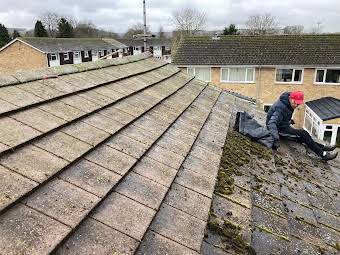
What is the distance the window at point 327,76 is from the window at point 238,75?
5.52 meters

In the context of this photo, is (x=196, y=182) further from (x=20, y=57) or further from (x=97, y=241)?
(x=20, y=57)

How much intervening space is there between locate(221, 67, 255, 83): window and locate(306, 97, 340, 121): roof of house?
547cm

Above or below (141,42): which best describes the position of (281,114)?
below

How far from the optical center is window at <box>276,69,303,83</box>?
2767 centimetres

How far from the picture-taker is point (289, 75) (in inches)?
1102

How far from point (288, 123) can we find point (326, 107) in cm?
2103

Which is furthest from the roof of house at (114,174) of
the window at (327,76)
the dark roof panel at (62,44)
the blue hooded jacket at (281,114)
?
the dark roof panel at (62,44)

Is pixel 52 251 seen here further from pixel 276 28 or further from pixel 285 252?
pixel 276 28

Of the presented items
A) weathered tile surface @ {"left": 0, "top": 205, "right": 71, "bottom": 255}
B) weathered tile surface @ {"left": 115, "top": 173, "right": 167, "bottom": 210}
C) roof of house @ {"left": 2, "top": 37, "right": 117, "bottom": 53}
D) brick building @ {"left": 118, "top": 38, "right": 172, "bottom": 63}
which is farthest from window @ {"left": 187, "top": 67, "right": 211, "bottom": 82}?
brick building @ {"left": 118, "top": 38, "right": 172, "bottom": 63}

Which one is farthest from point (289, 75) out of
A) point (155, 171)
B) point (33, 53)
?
→ point (33, 53)

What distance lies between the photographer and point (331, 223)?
12.6ft

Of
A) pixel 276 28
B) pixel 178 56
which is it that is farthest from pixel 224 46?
pixel 276 28

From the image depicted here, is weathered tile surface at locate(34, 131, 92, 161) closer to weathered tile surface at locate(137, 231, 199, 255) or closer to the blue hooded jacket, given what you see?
weathered tile surface at locate(137, 231, 199, 255)

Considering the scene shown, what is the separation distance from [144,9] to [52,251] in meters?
9.97
